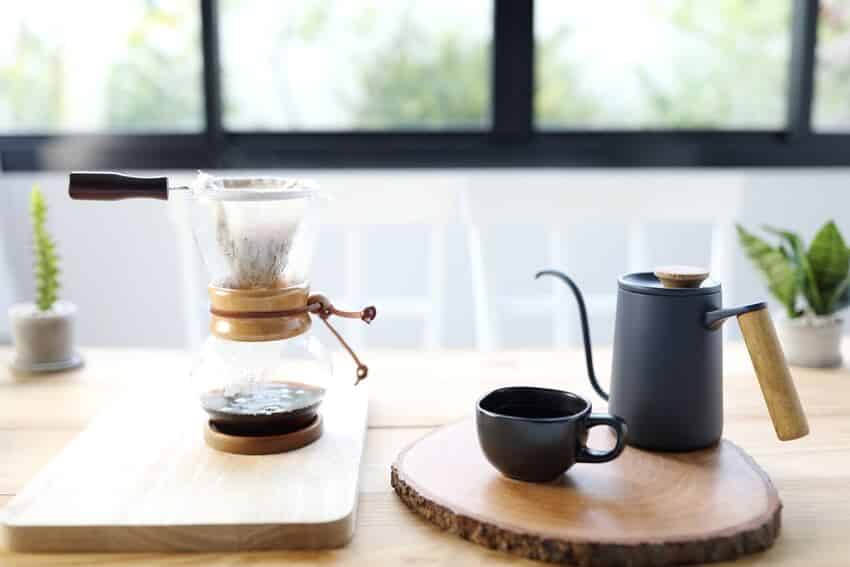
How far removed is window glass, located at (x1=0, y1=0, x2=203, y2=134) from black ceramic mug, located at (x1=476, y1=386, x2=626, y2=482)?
1.94m

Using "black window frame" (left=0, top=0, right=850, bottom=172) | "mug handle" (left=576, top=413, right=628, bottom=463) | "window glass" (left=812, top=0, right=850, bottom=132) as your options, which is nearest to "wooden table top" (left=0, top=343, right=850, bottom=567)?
"mug handle" (left=576, top=413, right=628, bottom=463)

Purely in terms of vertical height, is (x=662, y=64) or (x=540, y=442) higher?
(x=662, y=64)

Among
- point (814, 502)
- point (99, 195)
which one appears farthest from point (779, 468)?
point (99, 195)

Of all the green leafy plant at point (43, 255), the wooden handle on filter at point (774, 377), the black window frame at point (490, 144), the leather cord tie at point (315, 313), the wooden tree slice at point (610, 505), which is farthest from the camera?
the black window frame at point (490, 144)

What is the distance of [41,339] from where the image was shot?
1.21 meters

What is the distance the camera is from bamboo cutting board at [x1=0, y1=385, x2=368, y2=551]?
713 millimetres

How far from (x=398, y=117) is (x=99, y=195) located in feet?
5.79

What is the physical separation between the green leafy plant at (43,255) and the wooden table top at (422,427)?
0.11 metres

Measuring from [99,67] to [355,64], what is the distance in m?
0.72

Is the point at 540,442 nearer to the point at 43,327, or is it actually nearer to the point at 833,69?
the point at 43,327

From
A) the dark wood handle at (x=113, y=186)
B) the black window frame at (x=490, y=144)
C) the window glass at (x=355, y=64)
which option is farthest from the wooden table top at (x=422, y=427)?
the window glass at (x=355, y=64)

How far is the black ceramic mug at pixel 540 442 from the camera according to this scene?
763 mm

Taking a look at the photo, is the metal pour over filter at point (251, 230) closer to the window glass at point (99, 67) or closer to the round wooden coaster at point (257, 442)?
the round wooden coaster at point (257, 442)

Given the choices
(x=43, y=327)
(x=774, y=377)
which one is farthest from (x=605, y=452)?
(x=43, y=327)
